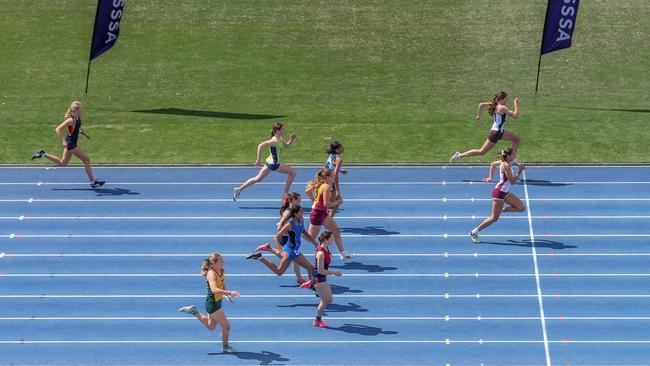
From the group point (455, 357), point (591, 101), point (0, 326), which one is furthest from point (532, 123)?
point (0, 326)

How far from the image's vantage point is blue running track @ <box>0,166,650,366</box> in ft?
69.3

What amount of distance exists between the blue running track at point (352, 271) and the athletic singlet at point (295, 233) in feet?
3.74

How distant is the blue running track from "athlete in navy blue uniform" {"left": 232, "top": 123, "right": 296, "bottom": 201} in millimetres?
580

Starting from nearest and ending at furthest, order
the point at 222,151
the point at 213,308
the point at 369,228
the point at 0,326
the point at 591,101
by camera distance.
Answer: the point at 213,308
the point at 0,326
the point at 369,228
the point at 222,151
the point at 591,101

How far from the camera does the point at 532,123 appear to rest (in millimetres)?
31672

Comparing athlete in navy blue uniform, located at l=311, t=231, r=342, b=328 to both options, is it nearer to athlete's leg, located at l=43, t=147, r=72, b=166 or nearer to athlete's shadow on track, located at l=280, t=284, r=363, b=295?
athlete's shadow on track, located at l=280, t=284, r=363, b=295

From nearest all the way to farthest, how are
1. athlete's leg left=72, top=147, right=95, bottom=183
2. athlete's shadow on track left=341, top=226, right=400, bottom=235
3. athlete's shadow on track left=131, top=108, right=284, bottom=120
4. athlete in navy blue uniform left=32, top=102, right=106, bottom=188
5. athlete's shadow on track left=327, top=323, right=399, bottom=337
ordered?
athlete's shadow on track left=327, top=323, right=399, bottom=337 → athlete's shadow on track left=341, top=226, right=400, bottom=235 → athlete in navy blue uniform left=32, top=102, right=106, bottom=188 → athlete's leg left=72, top=147, right=95, bottom=183 → athlete's shadow on track left=131, top=108, right=284, bottom=120

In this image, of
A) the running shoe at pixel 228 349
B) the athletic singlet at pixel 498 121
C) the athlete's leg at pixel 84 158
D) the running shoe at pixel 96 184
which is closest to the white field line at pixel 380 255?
the athlete's leg at pixel 84 158

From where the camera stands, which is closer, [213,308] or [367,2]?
[213,308]

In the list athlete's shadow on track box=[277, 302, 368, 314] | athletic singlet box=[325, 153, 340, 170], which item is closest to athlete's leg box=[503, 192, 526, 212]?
athletic singlet box=[325, 153, 340, 170]

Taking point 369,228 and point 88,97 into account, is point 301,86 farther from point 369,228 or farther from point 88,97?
point 369,228

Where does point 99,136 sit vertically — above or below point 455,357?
above

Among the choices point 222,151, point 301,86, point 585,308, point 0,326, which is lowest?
point 0,326

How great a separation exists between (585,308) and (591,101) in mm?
12201
